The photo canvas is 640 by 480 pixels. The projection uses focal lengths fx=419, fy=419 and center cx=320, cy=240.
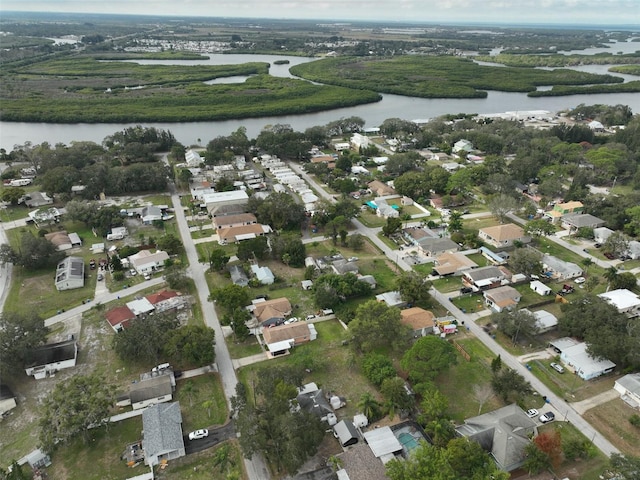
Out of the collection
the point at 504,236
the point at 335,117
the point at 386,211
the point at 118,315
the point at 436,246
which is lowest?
the point at 118,315

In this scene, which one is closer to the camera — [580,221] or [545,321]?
[545,321]

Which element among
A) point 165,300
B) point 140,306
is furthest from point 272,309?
point 140,306

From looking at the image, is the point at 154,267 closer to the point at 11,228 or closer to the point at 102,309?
the point at 102,309

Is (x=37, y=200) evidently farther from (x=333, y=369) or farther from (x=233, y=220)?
(x=333, y=369)

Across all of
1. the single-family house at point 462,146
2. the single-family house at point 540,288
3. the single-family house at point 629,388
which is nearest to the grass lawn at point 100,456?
the single-family house at point 629,388

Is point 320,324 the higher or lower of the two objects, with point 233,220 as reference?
lower

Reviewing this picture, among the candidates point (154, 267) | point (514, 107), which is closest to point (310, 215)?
point (154, 267)
